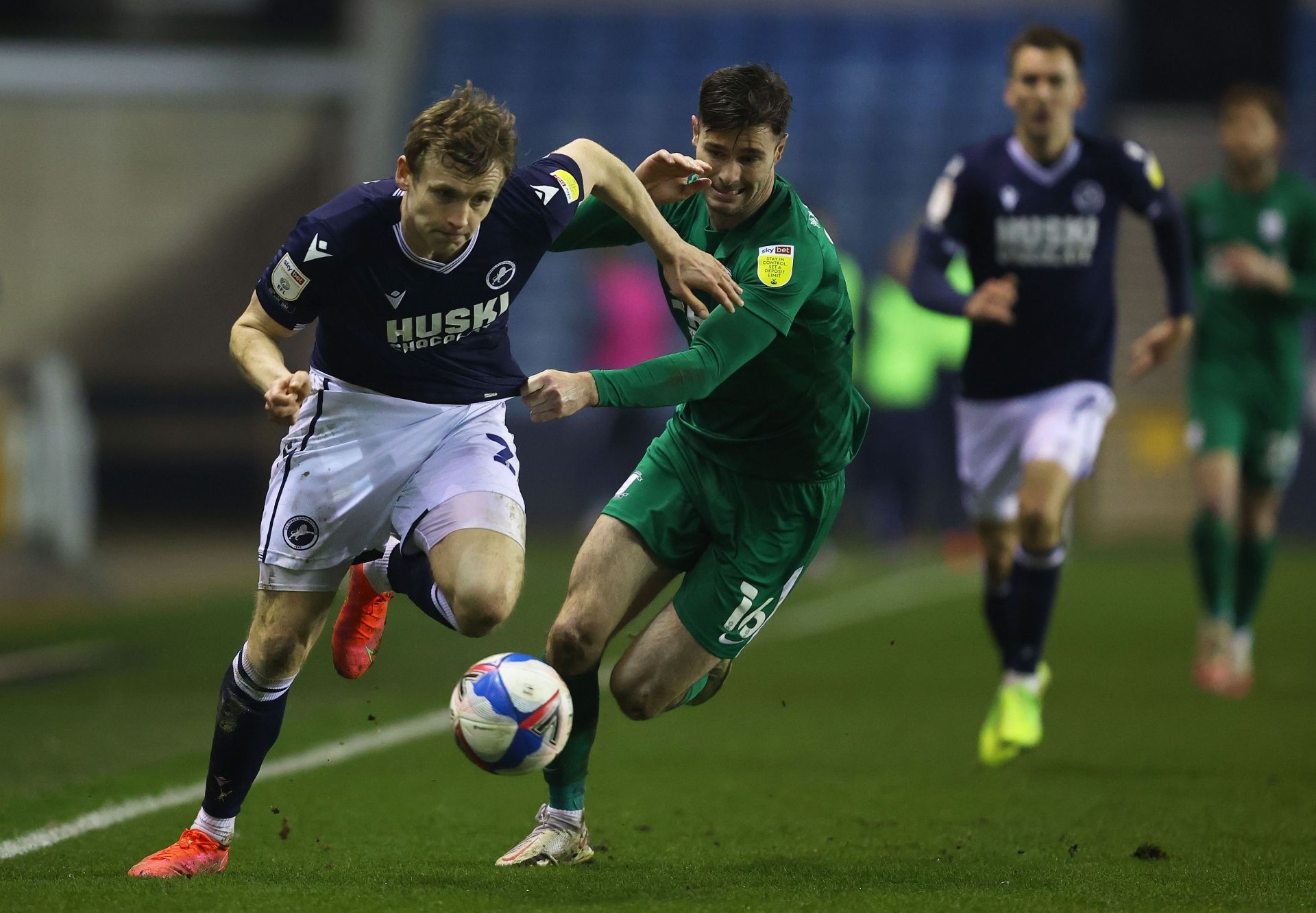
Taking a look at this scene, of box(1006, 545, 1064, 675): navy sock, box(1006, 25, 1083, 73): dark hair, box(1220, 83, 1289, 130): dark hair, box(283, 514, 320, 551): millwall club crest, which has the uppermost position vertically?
box(1006, 25, 1083, 73): dark hair

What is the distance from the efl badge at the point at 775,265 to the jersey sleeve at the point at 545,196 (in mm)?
589

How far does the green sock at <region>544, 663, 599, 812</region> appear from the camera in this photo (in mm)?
4855

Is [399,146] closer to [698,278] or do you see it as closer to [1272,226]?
[1272,226]

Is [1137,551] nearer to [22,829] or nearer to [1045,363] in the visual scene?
[1045,363]

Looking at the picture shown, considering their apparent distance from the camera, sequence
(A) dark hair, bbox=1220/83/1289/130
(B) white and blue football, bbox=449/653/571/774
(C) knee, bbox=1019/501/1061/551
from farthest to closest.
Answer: (A) dark hair, bbox=1220/83/1289/130, (C) knee, bbox=1019/501/1061/551, (B) white and blue football, bbox=449/653/571/774

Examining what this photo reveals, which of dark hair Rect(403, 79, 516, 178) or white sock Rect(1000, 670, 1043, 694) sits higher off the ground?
dark hair Rect(403, 79, 516, 178)

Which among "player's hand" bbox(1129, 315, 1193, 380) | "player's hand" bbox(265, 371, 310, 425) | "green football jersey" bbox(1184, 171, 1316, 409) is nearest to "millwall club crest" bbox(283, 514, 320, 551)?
"player's hand" bbox(265, 371, 310, 425)

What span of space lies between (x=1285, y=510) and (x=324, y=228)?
48.0 feet

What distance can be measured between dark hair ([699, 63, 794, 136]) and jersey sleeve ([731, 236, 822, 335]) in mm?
322

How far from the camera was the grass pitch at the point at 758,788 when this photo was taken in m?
4.39

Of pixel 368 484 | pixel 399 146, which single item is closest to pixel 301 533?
pixel 368 484

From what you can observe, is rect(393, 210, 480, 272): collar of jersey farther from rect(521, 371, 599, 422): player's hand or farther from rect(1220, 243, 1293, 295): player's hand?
rect(1220, 243, 1293, 295): player's hand

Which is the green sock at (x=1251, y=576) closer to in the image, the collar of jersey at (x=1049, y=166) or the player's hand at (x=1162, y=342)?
the player's hand at (x=1162, y=342)

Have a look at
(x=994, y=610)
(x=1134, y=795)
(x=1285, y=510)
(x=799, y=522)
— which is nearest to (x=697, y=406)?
(x=799, y=522)
